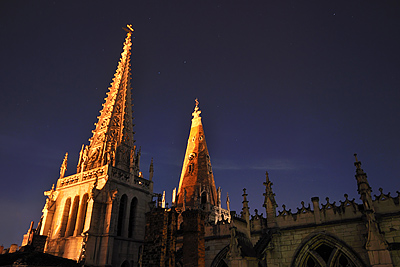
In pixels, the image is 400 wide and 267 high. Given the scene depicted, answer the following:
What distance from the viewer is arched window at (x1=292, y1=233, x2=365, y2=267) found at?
1502 centimetres

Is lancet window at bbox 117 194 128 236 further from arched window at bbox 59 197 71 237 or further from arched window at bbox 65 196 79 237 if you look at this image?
arched window at bbox 59 197 71 237

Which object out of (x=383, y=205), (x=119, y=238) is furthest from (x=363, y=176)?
(x=119, y=238)

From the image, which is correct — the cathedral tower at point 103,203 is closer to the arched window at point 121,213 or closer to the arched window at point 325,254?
the arched window at point 121,213

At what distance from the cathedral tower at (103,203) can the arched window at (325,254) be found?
13143mm

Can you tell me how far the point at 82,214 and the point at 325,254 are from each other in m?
18.0

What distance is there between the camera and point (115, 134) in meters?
28.5

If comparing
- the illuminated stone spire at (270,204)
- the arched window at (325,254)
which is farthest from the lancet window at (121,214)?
the arched window at (325,254)

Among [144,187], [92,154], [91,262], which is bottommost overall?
[91,262]

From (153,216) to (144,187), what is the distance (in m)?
18.9

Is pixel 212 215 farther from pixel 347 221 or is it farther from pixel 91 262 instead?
pixel 347 221

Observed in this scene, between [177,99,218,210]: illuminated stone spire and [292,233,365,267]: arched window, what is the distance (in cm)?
1684

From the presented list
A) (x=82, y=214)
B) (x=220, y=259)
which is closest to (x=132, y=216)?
(x=82, y=214)

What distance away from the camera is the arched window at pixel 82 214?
2263cm

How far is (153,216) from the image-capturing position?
8180 millimetres
